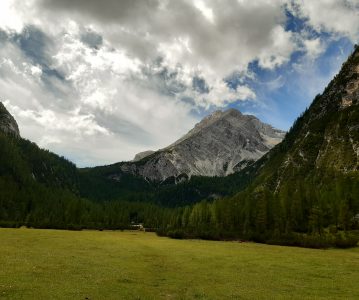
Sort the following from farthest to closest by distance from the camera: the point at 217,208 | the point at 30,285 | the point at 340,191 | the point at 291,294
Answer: the point at 217,208
the point at 340,191
the point at 291,294
the point at 30,285

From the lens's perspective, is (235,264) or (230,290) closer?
(230,290)

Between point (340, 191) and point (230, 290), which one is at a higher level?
point (340, 191)

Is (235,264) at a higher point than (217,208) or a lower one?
lower

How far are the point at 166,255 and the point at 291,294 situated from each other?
33423mm

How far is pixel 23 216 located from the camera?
198m

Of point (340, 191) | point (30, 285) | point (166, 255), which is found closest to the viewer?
point (30, 285)

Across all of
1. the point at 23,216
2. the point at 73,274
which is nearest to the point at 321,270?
the point at 73,274

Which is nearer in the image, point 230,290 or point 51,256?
point 230,290

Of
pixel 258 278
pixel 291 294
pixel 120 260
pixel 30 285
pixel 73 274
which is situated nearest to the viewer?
pixel 30 285

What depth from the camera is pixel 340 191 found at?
486 feet

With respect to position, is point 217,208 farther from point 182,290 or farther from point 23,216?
point 182,290

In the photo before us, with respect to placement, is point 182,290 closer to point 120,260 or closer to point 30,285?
point 30,285

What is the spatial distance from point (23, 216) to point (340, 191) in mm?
163630

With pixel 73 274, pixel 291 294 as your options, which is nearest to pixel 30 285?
pixel 73 274
